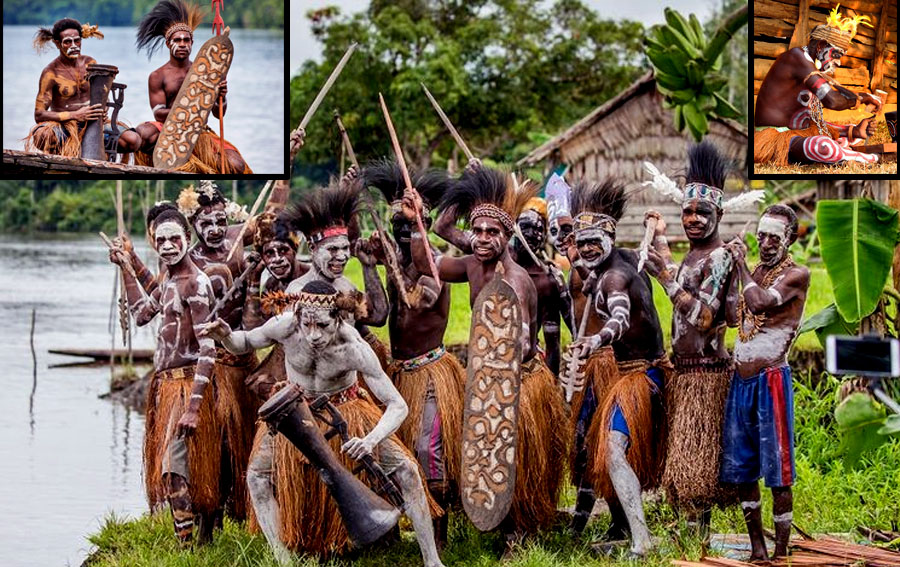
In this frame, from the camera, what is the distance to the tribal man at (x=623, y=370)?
6520 mm

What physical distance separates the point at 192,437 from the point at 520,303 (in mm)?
1488

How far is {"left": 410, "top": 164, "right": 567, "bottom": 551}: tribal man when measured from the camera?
662cm

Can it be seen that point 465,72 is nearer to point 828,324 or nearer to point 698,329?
point 828,324

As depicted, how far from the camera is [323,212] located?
21.5ft

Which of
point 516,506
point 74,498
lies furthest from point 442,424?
point 74,498

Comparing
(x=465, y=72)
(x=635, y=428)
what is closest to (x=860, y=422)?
(x=635, y=428)

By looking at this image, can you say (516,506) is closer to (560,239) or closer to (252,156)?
(560,239)

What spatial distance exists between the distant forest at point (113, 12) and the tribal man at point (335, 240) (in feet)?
3.48

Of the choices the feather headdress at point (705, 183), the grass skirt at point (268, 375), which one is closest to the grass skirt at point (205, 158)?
the grass skirt at point (268, 375)

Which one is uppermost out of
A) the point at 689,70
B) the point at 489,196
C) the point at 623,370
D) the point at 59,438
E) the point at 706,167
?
the point at 689,70

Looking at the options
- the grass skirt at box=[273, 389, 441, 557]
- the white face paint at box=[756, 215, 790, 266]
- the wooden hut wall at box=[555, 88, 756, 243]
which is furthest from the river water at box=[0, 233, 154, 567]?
the wooden hut wall at box=[555, 88, 756, 243]

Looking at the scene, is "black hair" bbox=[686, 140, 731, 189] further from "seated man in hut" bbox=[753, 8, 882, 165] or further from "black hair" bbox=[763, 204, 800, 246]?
"seated man in hut" bbox=[753, 8, 882, 165]

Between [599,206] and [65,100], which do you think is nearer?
[599,206]

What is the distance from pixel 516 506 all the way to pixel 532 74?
1812 centimetres
